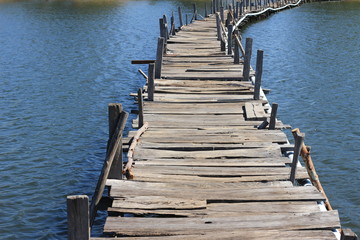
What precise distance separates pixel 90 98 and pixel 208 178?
1406 cm

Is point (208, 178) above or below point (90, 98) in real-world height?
above

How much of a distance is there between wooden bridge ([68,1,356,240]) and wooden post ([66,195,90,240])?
0.06 feet

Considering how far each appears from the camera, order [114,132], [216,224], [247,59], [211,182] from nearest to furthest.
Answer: [216,224]
[114,132]
[211,182]
[247,59]

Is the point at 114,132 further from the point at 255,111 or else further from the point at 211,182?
the point at 255,111

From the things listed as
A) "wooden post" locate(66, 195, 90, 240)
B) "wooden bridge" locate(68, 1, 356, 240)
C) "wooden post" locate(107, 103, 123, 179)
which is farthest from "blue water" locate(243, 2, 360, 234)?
"wooden post" locate(66, 195, 90, 240)

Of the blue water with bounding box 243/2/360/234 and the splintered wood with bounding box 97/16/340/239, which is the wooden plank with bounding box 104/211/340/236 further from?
the blue water with bounding box 243/2/360/234

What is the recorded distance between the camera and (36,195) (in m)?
14.7

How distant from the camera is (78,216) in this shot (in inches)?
296

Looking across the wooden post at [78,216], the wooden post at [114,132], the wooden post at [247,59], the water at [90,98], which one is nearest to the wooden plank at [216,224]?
the wooden post at [78,216]

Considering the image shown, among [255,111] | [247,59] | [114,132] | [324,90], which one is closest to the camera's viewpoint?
[114,132]

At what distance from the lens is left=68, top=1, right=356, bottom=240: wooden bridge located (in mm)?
9070

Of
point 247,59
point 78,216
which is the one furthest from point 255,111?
point 78,216

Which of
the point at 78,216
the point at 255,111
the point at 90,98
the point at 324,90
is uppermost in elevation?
the point at 78,216

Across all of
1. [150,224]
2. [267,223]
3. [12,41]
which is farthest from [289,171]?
[12,41]
